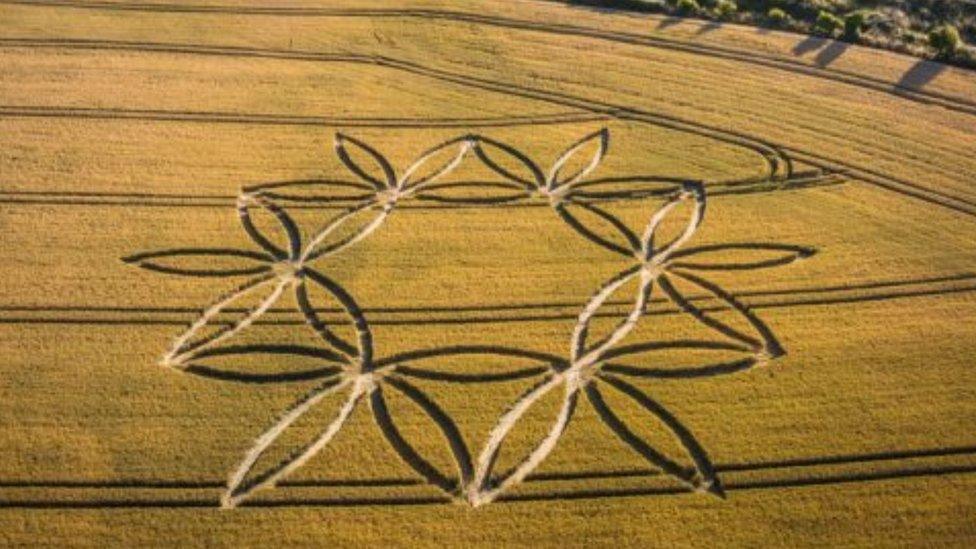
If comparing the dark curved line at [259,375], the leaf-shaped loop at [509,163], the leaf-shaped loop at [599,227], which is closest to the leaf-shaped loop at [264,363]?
the dark curved line at [259,375]

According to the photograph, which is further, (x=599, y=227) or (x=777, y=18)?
(x=777, y=18)

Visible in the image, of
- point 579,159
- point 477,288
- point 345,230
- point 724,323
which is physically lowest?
point 724,323

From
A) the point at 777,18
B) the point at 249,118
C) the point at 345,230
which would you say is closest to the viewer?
the point at 345,230

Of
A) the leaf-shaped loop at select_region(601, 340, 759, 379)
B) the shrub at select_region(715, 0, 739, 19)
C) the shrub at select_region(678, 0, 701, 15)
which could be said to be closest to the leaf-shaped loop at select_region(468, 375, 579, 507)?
the leaf-shaped loop at select_region(601, 340, 759, 379)

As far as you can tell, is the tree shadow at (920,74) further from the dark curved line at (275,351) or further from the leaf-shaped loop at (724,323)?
the dark curved line at (275,351)

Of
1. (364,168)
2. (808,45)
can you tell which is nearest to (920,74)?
(808,45)

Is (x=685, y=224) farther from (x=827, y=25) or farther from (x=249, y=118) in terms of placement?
(x=827, y=25)

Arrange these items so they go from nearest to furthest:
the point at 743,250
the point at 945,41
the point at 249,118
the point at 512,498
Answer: the point at 512,498, the point at 743,250, the point at 249,118, the point at 945,41

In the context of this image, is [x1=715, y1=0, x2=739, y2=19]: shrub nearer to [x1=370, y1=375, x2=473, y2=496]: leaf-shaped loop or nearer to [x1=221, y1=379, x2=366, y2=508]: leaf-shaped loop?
[x1=370, y1=375, x2=473, y2=496]: leaf-shaped loop
